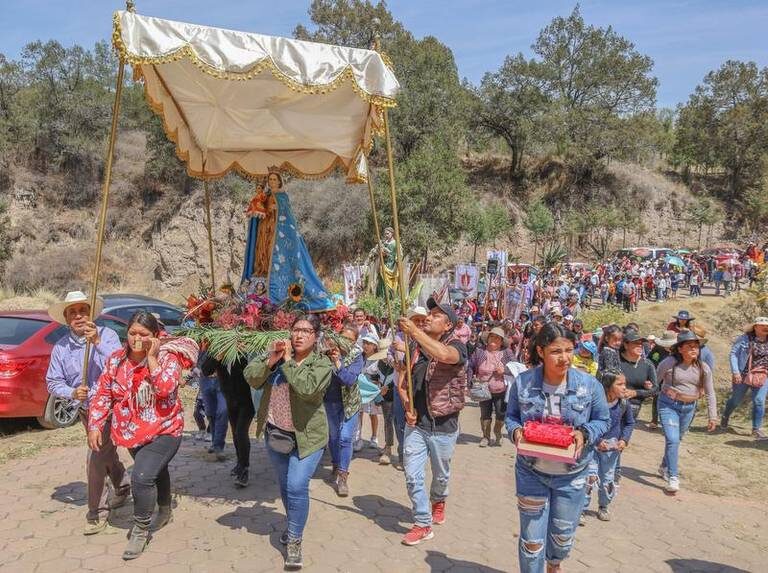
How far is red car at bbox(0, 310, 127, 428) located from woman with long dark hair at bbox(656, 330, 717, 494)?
7.06 m

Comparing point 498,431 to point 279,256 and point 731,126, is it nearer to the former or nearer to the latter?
point 279,256

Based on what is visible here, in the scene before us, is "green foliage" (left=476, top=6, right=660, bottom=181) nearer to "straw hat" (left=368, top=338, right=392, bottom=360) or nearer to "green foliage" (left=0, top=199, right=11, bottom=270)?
"green foliage" (left=0, top=199, right=11, bottom=270)

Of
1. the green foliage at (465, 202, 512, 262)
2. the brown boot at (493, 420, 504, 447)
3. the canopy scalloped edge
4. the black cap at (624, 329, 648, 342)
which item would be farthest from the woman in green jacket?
the green foliage at (465, 202, 512, 262)

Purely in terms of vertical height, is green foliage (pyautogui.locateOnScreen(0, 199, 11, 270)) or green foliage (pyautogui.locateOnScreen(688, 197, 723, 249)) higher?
green foliage (pyautogui.locateOnScreen(688, 197, 723, 249))

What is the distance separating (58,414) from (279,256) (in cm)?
403

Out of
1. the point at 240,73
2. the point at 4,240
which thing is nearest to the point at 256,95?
the point at 240,73

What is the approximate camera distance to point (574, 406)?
148 inches

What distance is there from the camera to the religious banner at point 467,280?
15.7m

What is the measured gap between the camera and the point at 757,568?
16.2 feet

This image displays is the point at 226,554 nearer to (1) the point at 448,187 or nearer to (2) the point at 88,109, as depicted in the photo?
(1) the point at 448,187

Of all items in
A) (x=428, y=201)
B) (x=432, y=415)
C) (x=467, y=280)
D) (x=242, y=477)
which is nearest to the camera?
(x=432, y=415)

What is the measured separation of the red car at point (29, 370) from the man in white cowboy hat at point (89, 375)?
9.61 feet

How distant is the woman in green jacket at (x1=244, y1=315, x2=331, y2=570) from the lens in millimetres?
4355

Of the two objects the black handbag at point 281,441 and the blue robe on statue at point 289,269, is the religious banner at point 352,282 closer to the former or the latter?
the blue robe on statue at point 289,269
